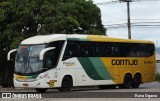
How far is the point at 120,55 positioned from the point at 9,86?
40.5ft

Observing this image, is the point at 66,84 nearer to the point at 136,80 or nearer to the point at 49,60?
the point at 49,60

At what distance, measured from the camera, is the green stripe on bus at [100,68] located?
1203 inches

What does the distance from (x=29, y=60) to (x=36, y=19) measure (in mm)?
9228

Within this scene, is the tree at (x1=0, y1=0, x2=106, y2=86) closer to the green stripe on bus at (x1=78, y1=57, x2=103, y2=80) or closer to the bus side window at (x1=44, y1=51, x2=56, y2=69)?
the green stripe on bus at (x1=78, y1=57, x2=103, y2=80)

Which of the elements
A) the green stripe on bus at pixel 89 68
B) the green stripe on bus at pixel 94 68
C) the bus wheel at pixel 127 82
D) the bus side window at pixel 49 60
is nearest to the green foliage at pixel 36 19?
the bus wheel at pixel 127 82

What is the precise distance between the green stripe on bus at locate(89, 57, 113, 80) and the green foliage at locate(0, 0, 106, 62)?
20.3ft

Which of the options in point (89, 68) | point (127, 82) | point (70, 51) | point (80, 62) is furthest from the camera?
point (127, 82)

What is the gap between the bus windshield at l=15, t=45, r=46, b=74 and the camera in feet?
89.8

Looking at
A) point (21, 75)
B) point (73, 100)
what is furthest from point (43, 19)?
point (73, 100)

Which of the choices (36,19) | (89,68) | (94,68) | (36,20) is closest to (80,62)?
(89,68)

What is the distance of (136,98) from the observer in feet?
69.8

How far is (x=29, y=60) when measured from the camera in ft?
90.7

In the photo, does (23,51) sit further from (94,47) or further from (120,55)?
(120,55)

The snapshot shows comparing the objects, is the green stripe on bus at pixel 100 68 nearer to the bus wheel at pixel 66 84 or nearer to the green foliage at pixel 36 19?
the bus wheel at pixel 66 84
